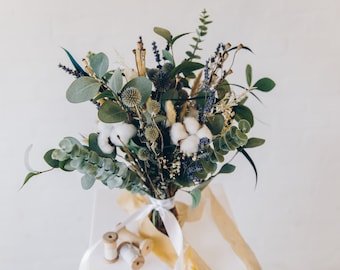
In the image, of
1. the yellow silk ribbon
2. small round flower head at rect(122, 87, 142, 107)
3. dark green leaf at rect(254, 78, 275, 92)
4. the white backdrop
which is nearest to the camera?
small round flower head at rect(122, 87, 142, 107)

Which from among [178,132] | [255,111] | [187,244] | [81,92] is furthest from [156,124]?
[255,111]

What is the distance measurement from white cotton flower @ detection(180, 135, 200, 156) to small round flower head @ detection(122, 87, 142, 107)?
0.13m

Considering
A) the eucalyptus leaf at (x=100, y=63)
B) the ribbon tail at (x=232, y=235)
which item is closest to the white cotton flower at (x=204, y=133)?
the eucalyptus leaf at (x=100, y=63)

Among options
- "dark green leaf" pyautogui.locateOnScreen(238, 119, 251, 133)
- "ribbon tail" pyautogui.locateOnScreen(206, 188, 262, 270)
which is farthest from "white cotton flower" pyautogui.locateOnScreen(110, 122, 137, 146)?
"ribbon tail" pyautogui.locateOnScreen(206, 188, 262, 270)

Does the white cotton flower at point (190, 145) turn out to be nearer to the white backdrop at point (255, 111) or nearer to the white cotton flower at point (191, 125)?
the white cotton flower at point (191, 125)

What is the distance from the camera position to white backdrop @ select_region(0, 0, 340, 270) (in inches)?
40.9

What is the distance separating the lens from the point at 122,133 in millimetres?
727

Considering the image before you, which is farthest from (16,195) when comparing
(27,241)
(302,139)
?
(302,139)

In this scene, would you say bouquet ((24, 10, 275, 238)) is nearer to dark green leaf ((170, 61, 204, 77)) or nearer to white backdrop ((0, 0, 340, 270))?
dark green leaf ((170, 61, 204, 77))

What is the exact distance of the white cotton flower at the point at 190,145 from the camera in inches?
28.4

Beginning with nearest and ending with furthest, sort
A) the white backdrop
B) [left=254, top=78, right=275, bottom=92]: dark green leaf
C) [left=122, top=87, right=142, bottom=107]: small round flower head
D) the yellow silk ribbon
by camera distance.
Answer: [left=122, top=87, right=142, bottom=107]: small round flower head
[left=254, top=78, right=275, bottom=92]: dark green leaf
the yellow silk ribbon
the white backdrop

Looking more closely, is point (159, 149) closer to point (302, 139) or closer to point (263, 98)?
point (263, 98)

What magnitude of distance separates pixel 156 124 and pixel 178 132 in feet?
0.17

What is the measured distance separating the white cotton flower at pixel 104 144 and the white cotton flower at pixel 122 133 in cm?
1
